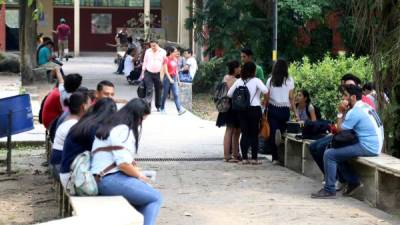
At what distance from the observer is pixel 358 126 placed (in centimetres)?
962

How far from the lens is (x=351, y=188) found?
10000mm

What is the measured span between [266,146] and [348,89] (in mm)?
3681

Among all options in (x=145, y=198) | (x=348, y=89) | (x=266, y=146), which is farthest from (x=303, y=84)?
(x=145, y=198)

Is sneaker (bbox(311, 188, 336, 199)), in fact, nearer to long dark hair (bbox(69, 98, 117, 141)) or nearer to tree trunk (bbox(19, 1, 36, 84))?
long dark hair (bbox(69, 98, 117, 141))

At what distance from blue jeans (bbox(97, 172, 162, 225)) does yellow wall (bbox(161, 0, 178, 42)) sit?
156 ft

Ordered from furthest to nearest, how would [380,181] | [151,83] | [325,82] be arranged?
[151,83]
[325,82]
[380,181]

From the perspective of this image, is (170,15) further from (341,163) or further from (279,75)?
(341,163)

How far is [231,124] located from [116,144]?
596 cm

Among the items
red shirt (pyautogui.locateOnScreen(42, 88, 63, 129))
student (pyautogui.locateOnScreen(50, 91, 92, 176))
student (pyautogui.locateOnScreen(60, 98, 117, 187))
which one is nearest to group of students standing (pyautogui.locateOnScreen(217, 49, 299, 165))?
red shirt (pyautogui.locateOnScreen(42, 88, 63, 129))

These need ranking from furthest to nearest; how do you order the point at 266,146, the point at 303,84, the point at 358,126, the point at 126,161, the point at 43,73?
the point at 43,73
the point at 303,84
the point at 266,146
the point at 358,126
the point at 126,161

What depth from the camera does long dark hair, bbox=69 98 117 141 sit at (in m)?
7.33

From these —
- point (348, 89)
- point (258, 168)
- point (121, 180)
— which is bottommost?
point (258, 168)

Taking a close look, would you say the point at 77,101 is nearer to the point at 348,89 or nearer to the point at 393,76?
the point at 348,89

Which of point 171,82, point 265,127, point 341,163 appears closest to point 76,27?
point 171,82
